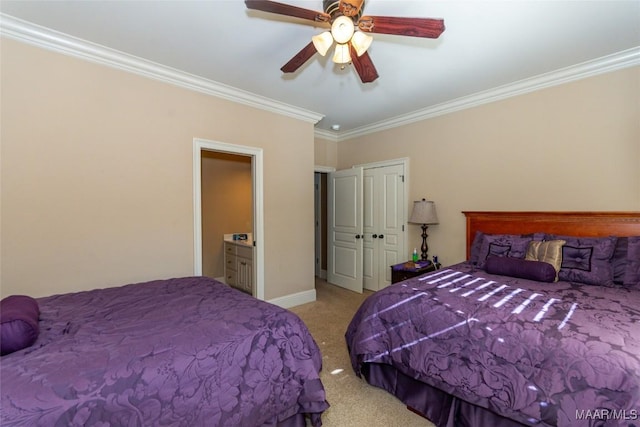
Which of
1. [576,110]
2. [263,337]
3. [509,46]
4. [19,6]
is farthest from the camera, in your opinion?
[576,110]

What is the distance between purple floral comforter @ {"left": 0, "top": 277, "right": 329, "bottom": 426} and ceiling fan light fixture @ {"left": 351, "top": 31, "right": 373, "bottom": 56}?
174cm

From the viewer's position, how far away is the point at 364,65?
2008 millimetres

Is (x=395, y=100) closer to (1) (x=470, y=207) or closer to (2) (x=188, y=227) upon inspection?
(1) (x=470, y=207)

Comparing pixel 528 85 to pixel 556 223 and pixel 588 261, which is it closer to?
pixel 556 223

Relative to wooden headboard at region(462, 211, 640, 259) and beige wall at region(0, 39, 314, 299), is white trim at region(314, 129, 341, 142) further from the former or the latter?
wooden headboard at region(462, 211, 640, 259)

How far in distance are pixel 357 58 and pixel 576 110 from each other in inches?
93.4

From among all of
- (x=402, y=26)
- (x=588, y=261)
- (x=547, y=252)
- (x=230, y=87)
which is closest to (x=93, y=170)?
(x=230, y=87)

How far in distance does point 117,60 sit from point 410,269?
3.64 metres

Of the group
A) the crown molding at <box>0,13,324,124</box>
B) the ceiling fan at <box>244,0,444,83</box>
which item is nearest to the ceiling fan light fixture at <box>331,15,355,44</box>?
the ceiling fan at <box>244,0,444,83</box>

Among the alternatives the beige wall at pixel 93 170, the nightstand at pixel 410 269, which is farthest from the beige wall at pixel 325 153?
the nightstand at pixel 410 269

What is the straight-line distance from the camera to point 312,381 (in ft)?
5.27

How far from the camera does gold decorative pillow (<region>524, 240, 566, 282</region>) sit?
235cm

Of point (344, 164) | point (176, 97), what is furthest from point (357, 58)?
point (344, 164)

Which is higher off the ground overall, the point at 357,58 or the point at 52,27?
the point at 52,27
